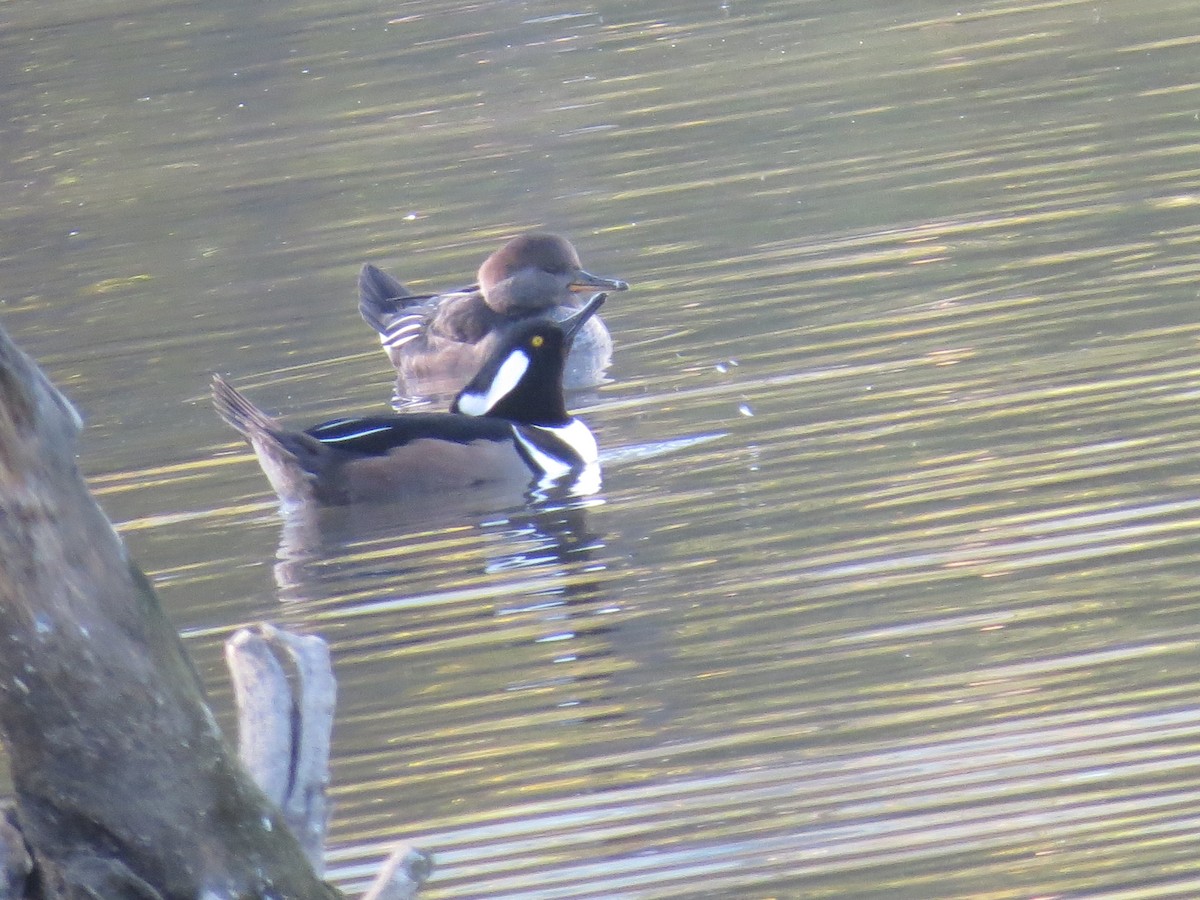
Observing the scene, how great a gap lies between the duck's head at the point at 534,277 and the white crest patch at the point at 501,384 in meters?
1.60


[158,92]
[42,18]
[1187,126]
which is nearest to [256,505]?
[1187,126]

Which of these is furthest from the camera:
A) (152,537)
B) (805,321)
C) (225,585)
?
(805,321)

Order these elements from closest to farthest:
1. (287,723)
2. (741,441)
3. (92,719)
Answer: (92,719), (287,723), (741,441)

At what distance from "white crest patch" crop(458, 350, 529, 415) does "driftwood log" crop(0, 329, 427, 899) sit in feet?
21.8

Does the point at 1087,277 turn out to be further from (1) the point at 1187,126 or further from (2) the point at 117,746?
(2) the point at 117,746

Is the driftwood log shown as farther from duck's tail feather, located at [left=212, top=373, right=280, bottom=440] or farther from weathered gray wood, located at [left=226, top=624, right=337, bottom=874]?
duck's tail feather, located at [left=212, top=373, right=280, bottom=440]

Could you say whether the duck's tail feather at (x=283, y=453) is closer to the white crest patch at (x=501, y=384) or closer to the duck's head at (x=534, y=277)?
the white crest patch at (x=501, y=384)

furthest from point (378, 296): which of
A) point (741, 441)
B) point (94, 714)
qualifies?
point (94, 714)

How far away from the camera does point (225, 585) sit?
8602 mm

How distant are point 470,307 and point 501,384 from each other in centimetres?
182

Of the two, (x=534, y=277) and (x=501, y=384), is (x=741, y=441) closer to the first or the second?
(x=501, y=384)

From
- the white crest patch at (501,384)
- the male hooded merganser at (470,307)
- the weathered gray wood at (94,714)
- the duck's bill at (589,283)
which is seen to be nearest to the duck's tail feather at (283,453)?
the white crest patch at (501,384)

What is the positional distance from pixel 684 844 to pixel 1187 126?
9882mm

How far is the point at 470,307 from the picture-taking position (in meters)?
12.5
